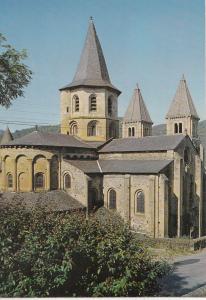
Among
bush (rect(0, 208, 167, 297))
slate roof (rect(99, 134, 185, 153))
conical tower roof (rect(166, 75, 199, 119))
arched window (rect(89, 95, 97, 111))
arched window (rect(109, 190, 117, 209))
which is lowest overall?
arched window (rect(109, 190, 117, 209))

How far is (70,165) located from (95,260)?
23.2m

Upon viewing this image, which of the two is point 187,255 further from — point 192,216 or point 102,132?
point 102,132

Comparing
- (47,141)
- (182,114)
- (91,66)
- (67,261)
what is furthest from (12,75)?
(182,114)

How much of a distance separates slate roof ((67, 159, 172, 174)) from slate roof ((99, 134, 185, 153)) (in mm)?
1425

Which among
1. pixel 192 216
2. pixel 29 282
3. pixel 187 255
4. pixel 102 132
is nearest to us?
pixel 29 282

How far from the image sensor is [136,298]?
35.9ft

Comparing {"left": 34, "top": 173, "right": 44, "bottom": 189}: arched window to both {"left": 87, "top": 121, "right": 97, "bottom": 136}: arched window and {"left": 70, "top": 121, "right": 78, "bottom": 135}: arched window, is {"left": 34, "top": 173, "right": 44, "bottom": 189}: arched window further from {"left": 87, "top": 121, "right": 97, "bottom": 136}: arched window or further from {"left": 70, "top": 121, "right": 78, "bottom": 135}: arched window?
{"left": 87, "top": 121, "right": 97, "bottom": 136}: arched window

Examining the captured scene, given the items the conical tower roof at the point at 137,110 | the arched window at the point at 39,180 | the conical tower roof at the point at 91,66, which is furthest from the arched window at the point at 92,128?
the conical tower roof at the point at 137,110

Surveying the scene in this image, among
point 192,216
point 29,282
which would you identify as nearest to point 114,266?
point 29,282

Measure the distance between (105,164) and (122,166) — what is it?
2773 millimetres

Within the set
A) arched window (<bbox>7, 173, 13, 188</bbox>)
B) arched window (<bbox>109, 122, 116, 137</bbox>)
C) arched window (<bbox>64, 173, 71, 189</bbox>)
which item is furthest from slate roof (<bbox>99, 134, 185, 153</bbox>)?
arched window (<bbox>7, 173, 13, 188</bbox>)

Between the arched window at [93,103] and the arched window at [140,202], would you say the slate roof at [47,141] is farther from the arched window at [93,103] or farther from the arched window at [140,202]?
the arched window at [140,202]

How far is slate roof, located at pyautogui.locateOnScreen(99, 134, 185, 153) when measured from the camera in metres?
34.3

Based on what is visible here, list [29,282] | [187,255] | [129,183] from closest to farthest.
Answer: [29,282] → [187,255] → [129,183]
